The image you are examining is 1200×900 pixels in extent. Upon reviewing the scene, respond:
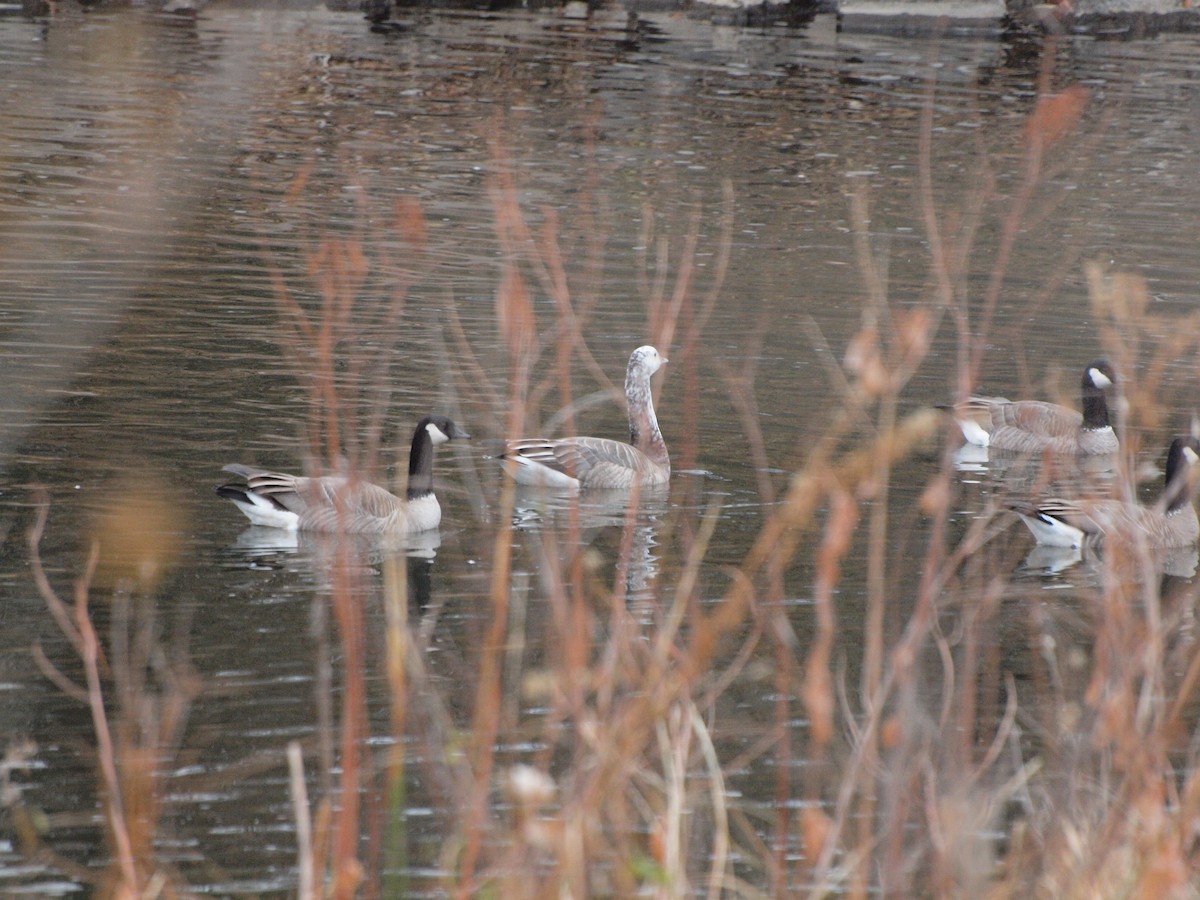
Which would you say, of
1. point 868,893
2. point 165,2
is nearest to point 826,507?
point 868,893

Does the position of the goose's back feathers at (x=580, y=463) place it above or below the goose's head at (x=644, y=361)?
below

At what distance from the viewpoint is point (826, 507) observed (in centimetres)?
1265

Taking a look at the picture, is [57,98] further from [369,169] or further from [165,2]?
[165,2]

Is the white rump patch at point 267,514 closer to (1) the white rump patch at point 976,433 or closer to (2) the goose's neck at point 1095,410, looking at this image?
(1) the white rump patch at point 976,433

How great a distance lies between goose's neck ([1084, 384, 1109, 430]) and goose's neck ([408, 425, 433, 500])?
237 inches

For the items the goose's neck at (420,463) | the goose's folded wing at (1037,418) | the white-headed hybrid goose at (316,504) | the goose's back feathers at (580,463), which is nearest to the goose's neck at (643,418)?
the goose's back feathers at (580,463)

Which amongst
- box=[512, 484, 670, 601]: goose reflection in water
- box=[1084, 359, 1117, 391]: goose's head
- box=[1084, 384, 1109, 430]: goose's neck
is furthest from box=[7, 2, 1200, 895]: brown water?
box=[1084, 359, 1117, 391]: goose's head

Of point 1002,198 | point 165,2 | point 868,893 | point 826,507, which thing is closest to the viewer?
point 868,893

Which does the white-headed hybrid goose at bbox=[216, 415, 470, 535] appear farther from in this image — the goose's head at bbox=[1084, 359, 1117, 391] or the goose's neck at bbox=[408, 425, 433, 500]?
the goose's head at bbox=[1084, 359, 1117, 391]

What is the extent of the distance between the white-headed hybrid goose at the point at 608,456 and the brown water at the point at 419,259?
368 mm

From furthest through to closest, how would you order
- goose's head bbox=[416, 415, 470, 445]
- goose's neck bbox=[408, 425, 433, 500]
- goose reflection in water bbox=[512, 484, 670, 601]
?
goose's head bbox=[416, 415, 470, 445]
goose's neck bbox=[408, 425, 433, 500]
goose reflection in water bbox=[512, 484, 670, 601]

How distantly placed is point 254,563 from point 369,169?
15.3 meters

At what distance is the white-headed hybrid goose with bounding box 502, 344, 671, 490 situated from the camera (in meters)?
13.4

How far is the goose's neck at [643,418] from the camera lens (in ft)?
46.5
